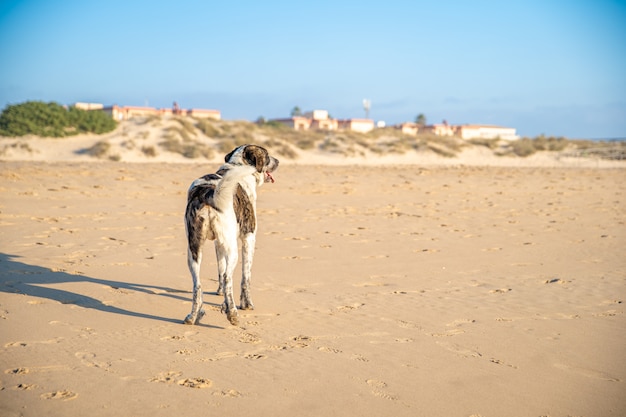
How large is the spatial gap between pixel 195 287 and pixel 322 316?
1.31m

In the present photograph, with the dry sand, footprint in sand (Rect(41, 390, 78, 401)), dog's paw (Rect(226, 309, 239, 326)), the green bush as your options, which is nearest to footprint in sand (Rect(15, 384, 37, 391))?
→ the dry sand

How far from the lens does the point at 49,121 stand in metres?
30.1

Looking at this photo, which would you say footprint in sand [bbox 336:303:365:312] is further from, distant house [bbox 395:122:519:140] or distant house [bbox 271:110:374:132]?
distant house [bbox 395:122:519:140]

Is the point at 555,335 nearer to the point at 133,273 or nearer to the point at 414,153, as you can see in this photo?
the point at 133,273

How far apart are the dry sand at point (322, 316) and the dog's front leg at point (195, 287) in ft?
0.33

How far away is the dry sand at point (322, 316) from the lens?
4.54 m

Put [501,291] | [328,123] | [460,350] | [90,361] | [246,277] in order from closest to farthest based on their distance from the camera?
[90,361] → [460,350] → [246,277] → [501,291] → [328,123]

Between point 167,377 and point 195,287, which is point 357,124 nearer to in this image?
point 195,287

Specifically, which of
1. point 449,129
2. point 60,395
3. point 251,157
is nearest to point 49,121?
point 251,157

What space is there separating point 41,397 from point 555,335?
435 cm

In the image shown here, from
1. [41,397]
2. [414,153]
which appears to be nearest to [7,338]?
[41,397]

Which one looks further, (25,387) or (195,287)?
(195,287)

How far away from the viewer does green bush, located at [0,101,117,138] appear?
29250mm

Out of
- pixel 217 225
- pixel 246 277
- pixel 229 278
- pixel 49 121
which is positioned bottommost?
pixel 246 277
